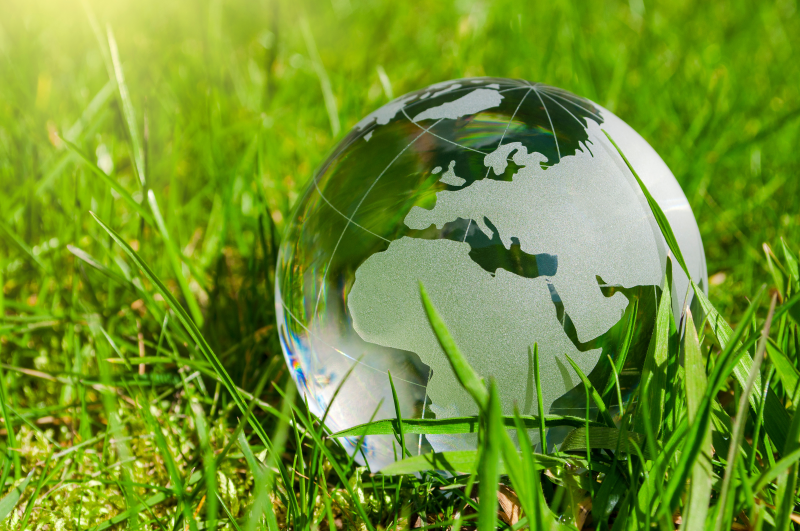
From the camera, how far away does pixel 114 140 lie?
2842 millimetres

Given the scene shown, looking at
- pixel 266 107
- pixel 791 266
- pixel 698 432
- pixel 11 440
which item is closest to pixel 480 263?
pixel 698 432

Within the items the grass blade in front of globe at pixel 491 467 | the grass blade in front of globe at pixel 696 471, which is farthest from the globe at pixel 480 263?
the grass blade in front of globe at pixel 491 467

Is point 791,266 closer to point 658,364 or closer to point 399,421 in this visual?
point 658,364

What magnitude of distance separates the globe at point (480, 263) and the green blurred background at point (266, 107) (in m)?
0.61

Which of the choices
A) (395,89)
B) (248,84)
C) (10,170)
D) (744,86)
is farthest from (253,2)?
(744,86)

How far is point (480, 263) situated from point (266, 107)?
2.42 m

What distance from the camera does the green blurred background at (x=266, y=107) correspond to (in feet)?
6.70

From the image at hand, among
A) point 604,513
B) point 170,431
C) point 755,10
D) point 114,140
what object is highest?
point 755,10

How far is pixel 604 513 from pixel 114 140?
275 cm

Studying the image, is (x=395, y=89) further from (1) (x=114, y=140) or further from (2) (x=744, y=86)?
(2) (x=744, y=86)

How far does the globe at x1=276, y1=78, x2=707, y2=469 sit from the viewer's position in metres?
1.13

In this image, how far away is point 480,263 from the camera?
113 cm

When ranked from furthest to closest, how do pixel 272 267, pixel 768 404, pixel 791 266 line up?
pixel 272 267
pixel 791 266
pixel 768 404

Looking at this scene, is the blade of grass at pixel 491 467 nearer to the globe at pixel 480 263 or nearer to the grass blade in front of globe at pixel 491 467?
the grass blade in front of globe at pixel 491 467
